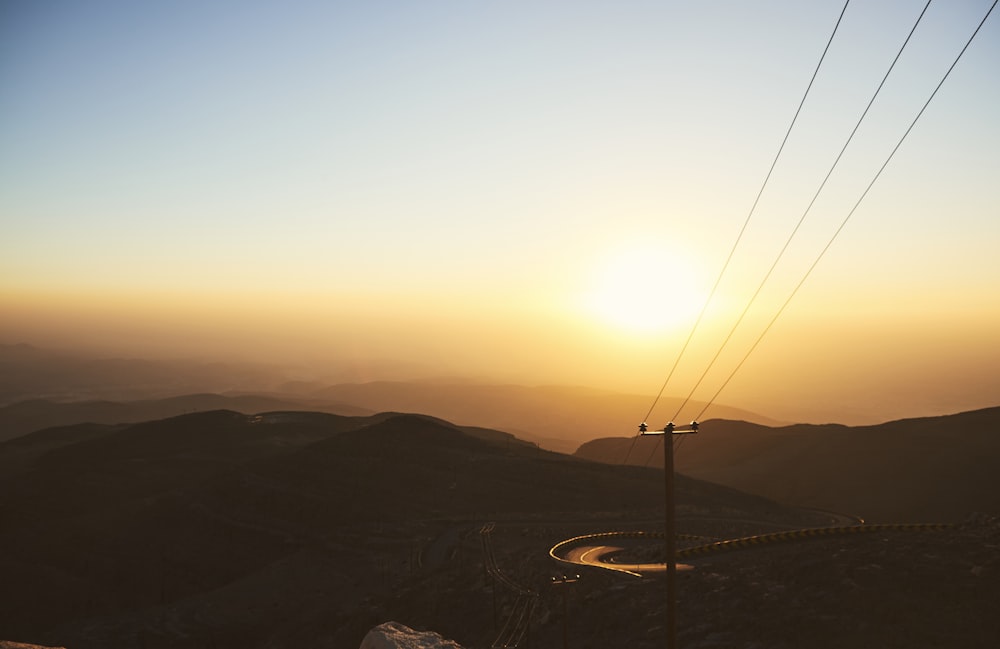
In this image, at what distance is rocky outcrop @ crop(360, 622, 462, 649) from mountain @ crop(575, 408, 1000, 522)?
80.6 m

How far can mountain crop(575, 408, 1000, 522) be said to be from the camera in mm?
85000

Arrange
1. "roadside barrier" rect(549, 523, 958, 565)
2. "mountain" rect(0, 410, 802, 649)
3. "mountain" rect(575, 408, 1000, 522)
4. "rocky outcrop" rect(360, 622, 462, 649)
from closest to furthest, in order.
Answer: "rocky outcrop" rect(360, 622, 462, 649) < "roadside barrier" rect(549, 523, 958, 565) < "mountain" rect(0, 410, 802, 649) < "mountain" rect(575, 408, 1000, 522)

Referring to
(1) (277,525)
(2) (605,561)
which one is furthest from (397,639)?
(1) (277,525)

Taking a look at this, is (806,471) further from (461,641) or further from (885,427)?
(461,641)

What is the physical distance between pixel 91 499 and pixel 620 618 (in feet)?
248

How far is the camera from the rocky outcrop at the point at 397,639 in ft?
43.1

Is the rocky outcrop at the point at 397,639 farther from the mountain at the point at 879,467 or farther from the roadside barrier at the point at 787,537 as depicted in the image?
the mountain at the point at 879,467

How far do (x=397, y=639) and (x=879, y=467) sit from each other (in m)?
100

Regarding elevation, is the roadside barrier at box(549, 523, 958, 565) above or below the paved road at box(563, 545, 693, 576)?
above

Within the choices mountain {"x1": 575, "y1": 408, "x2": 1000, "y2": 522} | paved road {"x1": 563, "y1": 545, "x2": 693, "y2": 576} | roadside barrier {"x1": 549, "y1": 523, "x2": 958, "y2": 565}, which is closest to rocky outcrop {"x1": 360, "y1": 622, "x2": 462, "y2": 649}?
paved road {"x1": 563, "y1": 545, "x2": 693, "y2": 576}

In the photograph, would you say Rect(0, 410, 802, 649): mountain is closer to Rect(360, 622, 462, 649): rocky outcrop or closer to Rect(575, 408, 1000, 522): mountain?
Rect(575, 408, 1000, 522): mountain

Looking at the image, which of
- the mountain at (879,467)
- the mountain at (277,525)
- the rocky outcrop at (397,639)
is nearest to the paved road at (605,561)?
the mountain at (277,525)

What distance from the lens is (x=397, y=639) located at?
44.3 ft

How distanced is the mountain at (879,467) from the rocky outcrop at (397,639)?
265 feet
